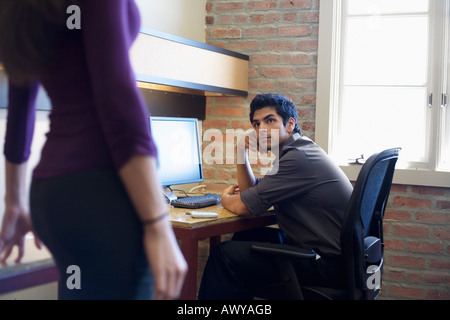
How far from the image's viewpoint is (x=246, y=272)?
1.98 m

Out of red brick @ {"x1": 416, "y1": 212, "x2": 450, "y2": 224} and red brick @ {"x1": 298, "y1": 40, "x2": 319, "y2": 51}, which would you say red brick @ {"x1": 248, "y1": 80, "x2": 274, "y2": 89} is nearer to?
red brick @ {"x1": 298, "y1": 40, "x2": 319, "y2": 51}

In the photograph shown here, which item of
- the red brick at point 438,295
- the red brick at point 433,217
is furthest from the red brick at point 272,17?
the red brick at point 438,295

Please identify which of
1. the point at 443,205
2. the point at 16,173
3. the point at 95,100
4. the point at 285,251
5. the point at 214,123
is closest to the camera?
the point at 95,100

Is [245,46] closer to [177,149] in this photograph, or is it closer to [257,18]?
[257,18]

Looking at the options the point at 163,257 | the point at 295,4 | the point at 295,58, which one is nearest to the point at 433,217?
the point at 295,58

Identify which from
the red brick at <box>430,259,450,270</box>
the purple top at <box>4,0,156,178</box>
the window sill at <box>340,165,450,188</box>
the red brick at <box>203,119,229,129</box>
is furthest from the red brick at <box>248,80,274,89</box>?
the purple top at <box>4,0,156,178</box>

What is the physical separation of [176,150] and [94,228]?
5.43ft

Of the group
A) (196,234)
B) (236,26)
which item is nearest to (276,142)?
(196,234)

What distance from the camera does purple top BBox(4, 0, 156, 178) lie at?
27.5 inches

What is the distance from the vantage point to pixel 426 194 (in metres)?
2.73

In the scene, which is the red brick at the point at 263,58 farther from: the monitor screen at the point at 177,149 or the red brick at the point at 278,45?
the monitor screen at the point at 177,149

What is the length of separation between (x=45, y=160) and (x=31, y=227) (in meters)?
0.12

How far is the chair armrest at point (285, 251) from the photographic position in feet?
5.63

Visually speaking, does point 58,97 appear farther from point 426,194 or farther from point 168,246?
point 426,194
